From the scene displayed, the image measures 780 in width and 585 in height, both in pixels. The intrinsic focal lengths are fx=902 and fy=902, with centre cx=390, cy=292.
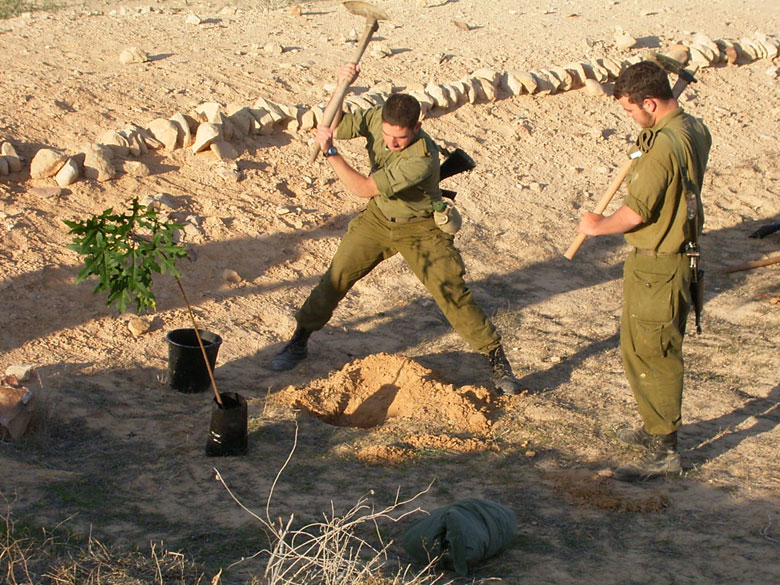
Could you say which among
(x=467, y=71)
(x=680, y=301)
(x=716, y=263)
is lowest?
(x=716, y=263)

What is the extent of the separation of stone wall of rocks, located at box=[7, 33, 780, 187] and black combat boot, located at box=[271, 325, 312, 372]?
2335mm

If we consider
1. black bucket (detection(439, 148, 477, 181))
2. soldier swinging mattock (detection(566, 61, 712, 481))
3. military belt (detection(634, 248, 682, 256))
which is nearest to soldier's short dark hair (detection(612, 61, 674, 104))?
soldier swinging mattock (detection(566, 61, 712, 481))

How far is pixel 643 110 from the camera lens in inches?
175

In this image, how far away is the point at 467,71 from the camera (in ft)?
35.3

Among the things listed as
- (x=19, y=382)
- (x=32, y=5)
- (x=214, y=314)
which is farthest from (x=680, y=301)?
(x=32, y=5)

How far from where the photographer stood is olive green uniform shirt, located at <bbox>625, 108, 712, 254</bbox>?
4332 millimetres

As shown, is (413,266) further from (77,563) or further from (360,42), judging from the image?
(77,563)

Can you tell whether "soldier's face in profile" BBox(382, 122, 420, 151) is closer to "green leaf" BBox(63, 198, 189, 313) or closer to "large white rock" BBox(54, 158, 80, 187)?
"green leaf" BBox(63, 198, 189, 313)

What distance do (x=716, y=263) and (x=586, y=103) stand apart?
130 inches

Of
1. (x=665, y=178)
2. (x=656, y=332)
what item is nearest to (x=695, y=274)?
(x=656, y=332)

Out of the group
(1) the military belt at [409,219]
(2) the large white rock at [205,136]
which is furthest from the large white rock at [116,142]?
(1) the military belt at [409,219]

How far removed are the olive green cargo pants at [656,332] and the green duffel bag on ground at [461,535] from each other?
125 cm

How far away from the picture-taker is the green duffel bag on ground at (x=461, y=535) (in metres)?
3.62

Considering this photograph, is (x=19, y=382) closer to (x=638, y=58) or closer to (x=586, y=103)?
(x=586, y=103)
